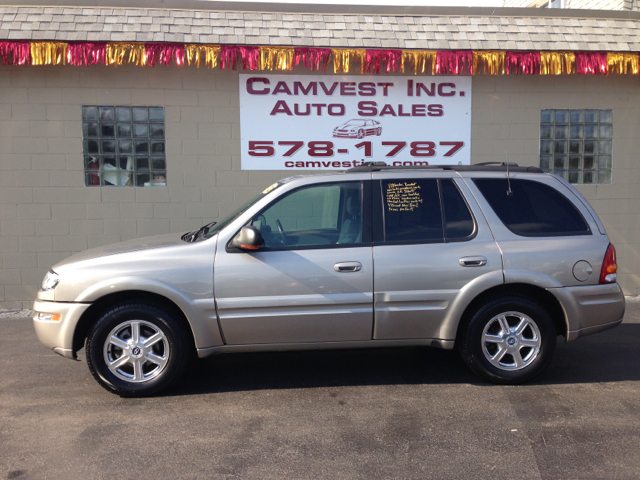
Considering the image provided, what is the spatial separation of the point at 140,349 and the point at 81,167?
14.3ft

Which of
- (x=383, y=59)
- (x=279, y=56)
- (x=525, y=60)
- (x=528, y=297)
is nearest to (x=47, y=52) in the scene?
(x=279, y=56)

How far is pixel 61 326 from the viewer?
448 centimetres

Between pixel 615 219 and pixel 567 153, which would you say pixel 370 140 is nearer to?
pixel 567 153

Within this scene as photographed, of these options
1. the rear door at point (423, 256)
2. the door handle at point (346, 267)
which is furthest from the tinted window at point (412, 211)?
the door handle at point (346, 267)

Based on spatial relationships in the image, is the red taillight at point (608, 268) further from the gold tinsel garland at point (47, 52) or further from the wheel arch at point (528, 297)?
the gold tinsel garland at point (47, 52)

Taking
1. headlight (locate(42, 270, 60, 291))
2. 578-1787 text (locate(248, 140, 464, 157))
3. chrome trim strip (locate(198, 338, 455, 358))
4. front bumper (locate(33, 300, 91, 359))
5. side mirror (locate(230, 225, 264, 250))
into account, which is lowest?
chrome trim strip (locate(198, 338, 455, 358))

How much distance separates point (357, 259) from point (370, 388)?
109 cm

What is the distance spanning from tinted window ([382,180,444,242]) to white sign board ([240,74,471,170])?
359cm

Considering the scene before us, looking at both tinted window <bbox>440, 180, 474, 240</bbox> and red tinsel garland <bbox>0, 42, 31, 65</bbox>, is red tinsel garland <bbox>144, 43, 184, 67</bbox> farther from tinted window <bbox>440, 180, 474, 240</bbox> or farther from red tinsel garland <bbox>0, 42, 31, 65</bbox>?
tinted window <bbox>440, 180, 474, 240</bbox>

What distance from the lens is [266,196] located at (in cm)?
473

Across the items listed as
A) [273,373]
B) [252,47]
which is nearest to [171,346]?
[273,373]

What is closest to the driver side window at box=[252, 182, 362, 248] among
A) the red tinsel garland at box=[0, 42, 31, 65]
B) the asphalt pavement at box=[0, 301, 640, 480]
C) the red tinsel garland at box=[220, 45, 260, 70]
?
the asphalt pavement at box=[0, 301, 640, 480]

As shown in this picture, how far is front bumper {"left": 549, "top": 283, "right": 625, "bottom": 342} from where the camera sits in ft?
15.4

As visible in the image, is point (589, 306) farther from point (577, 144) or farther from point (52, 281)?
point (577, 144)
